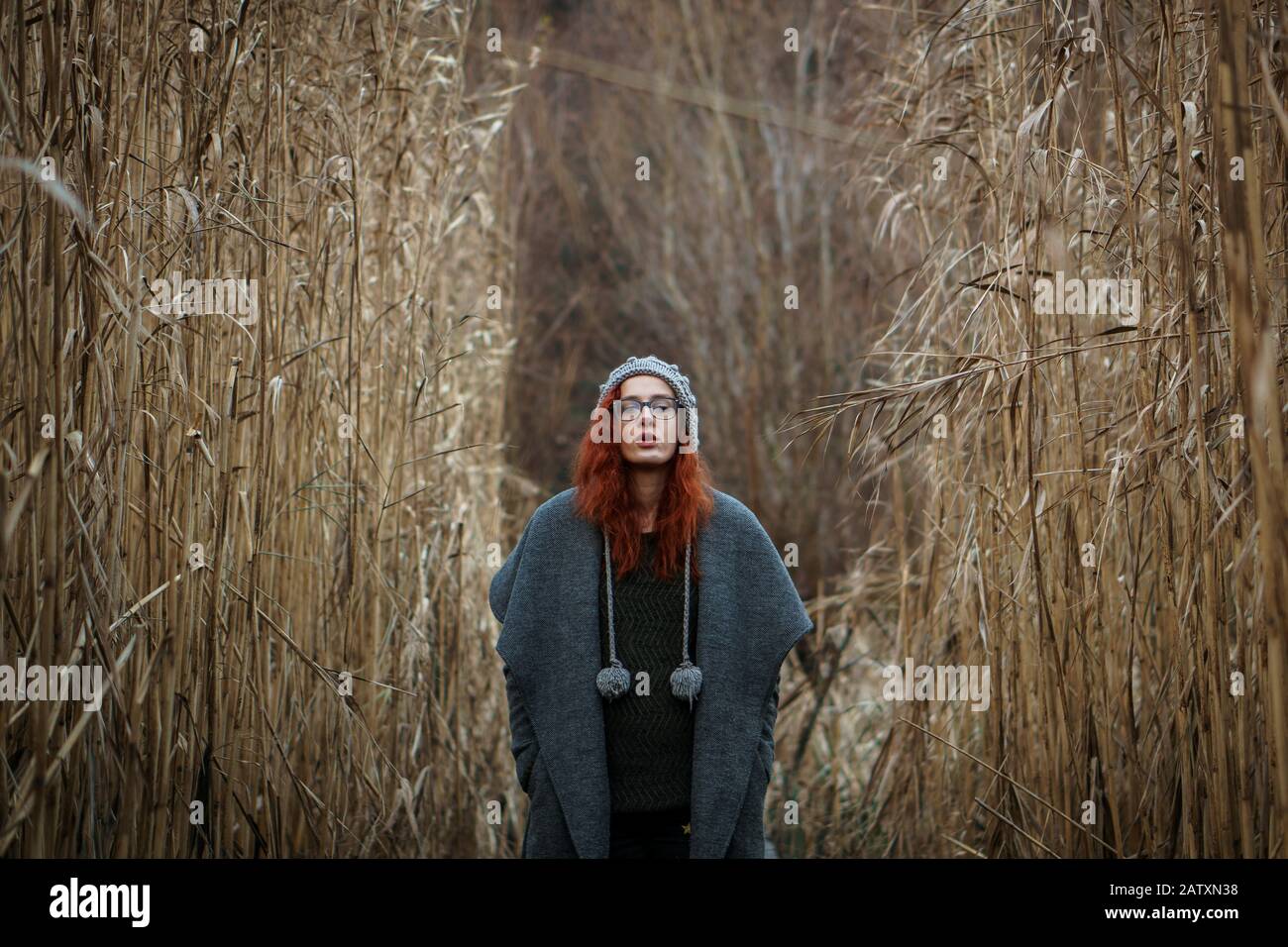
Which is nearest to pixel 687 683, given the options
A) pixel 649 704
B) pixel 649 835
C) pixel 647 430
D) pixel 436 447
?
pixel 649 704

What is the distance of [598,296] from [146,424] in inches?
219

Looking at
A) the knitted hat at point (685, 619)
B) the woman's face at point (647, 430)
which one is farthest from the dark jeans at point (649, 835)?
the woman's face at point (647, 430)

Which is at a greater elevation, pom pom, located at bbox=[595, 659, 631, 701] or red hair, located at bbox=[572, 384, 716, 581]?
red hair, located at bbox=[572, 384, 716, 581]

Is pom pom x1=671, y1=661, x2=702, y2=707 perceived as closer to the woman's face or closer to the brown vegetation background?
the woman's face

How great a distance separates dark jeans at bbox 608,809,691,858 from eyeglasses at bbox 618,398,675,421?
58cm

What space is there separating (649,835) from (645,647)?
0.92 ft

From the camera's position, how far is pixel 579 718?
1.74 meters

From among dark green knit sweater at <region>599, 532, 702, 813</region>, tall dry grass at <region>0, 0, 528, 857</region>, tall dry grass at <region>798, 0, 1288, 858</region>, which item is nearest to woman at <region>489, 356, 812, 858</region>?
dark green knit sweater at <region>599, 532, 702, 813</region>

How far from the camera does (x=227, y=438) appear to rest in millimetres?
1975

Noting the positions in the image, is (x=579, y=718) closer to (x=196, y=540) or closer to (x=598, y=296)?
(x=196, y=540)

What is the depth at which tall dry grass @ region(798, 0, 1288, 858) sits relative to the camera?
5.52 ft

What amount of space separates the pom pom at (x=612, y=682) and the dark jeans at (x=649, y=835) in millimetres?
183

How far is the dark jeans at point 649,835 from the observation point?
5.74ft
